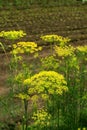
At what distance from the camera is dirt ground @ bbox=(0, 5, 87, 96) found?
1795 cm

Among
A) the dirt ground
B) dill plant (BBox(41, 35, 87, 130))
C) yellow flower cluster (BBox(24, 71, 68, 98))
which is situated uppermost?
yellow flower cluster (BBox(24, 71, 68, 98))

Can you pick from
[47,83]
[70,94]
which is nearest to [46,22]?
[70,94]


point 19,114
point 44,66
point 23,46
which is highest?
point 23,46

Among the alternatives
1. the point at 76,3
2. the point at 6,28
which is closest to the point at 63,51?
the point at 6,28

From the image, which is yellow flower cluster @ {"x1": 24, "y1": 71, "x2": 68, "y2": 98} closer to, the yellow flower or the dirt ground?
the yellow flower

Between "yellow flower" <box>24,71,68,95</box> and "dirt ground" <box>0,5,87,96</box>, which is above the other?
"yellow flower" <box>24,71,68,95</box>

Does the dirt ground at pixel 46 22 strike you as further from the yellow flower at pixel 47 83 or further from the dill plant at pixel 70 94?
the yellow flower at pixel 47 83

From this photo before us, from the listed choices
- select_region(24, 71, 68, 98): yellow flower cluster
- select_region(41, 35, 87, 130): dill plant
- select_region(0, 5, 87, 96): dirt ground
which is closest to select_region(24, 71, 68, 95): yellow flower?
select_region(24, 71, 68, 98): yellow flower cluster

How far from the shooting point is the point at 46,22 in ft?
65.1

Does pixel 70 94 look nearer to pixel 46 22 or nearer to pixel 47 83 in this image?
pixel 47 83

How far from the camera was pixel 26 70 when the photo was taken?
7492 mm

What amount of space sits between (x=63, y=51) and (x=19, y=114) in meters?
2.45

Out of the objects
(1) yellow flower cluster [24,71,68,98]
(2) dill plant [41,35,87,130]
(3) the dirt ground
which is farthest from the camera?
(3) the dirt ground

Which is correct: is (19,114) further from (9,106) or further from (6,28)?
(6,28)
